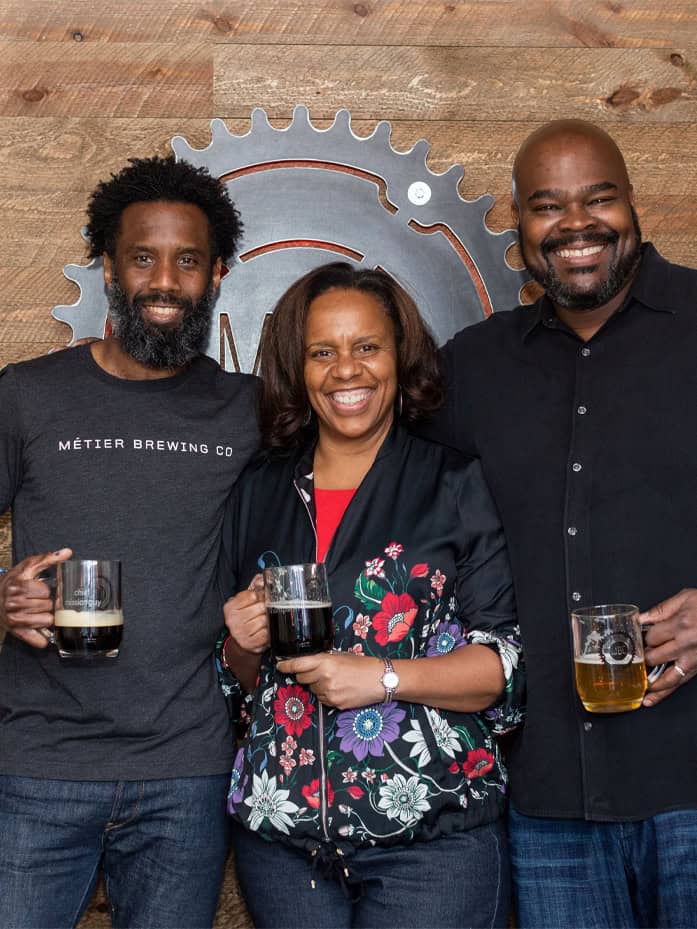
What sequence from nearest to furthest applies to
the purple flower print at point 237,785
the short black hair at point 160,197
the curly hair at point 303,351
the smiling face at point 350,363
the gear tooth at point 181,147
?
the purple flower print at point 237,785 → the smiling face at point 350,363 → the curly hair at point 303,351 → the short black hair at point 160,197 → the gear tooth at point 181,147

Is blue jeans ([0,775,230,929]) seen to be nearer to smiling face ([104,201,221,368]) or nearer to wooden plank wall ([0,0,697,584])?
smiling face ([104,201,221,368])

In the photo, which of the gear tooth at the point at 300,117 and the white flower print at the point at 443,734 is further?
the gear tooth at the point at 300,117

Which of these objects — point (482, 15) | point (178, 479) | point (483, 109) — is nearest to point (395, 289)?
point (178, 479)

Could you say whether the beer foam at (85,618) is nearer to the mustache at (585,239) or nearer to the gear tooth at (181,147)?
the mustache at (585,239)

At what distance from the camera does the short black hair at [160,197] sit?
2.68m

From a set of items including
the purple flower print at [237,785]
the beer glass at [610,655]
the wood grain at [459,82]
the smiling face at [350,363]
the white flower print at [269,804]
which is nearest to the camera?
the beer glass at [610,655]

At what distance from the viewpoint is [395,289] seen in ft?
8.00

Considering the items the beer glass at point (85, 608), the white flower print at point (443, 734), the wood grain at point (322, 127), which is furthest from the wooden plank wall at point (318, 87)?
the white flower print at point (443, 734)

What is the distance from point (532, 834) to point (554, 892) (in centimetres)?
12

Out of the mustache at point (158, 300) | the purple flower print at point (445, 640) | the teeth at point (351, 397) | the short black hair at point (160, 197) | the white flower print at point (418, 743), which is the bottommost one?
the white flower print at point (418, 743)

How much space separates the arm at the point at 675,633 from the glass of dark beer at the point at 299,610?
23.4 inches

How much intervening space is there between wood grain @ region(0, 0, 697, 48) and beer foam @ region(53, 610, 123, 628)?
1.79 m

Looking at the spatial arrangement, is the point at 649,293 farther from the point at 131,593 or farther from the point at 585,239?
the point at 131,593

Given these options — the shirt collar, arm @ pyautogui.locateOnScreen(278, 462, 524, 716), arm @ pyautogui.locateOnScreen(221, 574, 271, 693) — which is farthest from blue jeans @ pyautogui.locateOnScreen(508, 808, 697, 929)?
the shirt collar
